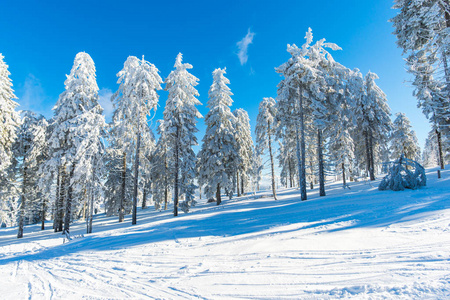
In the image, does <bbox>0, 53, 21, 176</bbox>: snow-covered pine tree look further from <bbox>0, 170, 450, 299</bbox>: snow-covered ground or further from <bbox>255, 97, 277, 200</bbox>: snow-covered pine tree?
<bbox>255, 97, 277, 200</bbox>: snow-covered pine tree

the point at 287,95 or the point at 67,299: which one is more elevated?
the point at 287,95

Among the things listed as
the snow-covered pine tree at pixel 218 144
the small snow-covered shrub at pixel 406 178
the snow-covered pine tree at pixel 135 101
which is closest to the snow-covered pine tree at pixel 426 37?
the small snow-covered shrub at pixel 406 178

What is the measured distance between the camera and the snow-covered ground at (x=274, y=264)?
12.7 feet

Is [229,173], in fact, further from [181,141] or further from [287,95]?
[287,95]

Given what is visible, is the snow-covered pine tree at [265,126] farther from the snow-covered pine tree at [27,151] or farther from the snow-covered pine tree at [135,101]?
the snow-covered pine tree at [27,151]

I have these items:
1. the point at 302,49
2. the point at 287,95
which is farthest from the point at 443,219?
the point at 302,49

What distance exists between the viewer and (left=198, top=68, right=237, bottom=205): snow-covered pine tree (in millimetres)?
21828

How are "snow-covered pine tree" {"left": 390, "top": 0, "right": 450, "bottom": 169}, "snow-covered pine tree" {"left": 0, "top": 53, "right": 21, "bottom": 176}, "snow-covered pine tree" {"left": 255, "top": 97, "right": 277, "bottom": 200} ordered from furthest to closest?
"snow-covered pine tree" {"left": 255, "top": 97, "right": 277, "bottom": 200} → "snow-covered pine tree" {"left": 0, "top": 53, "right": 21, "bottom": 176} → "snow-covered pine tree" {"left": 390, "top": 0, "right": 450, "bottom": 169}

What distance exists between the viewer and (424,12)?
33.1 feet

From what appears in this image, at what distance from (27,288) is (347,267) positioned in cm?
809

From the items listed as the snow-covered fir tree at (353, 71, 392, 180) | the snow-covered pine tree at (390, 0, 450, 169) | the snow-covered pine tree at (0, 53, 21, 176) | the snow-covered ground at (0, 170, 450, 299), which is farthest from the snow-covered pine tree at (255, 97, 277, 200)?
the snow-covered pine tree at (0, 53, 21, 176)

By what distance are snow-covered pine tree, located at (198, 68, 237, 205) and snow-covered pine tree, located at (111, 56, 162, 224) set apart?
6.30 metres

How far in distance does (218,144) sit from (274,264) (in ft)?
57.9

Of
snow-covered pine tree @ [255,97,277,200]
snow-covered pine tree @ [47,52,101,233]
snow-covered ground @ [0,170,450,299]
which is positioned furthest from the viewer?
snow-covered pine tree @ [255,97,277,200]
